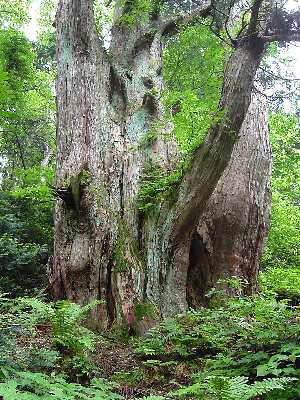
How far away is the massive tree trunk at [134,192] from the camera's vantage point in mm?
5609

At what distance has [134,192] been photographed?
6578 mm

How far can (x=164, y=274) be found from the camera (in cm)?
607

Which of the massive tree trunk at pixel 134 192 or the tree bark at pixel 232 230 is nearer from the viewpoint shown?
the massive tree trunk at pixel 134 192

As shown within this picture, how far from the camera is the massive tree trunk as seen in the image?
5609mm

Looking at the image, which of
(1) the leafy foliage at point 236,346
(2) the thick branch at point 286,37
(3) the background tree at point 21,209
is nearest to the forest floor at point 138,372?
(1) the leafy foliage at point 236,346

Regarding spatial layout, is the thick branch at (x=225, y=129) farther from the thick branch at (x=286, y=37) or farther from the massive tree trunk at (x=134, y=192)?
the thick branch at (x=286, y=37)

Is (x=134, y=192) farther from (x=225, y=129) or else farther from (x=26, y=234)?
(x=26, y=234)

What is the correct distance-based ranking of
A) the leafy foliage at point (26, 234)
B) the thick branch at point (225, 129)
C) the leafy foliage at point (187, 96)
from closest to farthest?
the thick branch at point (225, 129) → the leafy foliage at point (187, 96) → the leafy foliage at point (26, 234)

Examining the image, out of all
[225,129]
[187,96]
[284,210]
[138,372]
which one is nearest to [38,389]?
[138,372]

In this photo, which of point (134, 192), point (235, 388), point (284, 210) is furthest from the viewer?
point (284, 210)

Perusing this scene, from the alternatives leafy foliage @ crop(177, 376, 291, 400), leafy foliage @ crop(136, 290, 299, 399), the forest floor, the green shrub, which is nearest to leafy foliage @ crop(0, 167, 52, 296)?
the forest floor

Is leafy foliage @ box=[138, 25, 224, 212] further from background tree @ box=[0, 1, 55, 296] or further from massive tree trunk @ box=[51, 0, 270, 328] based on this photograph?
background tree @ box=[0, 1, 55, 296]

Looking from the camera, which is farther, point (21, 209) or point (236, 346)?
point (21, 209)

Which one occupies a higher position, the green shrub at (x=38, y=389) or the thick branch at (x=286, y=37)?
the thick branch at (x=286, y=37)
